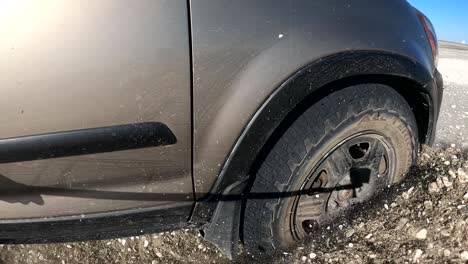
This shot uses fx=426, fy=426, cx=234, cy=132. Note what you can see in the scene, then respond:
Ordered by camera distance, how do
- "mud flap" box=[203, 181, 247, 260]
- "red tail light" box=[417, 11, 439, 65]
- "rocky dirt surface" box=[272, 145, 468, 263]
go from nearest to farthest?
"mud flap" box=[203, 181, 247, 260] < "rocky dirt surface" box=[272, 145, 468, 263] < "red tail light" box=[417, 11, 439, 65]

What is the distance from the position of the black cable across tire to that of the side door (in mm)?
430

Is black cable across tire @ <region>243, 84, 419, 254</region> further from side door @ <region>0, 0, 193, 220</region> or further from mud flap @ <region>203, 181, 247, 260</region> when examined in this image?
side door @ <region>0, 0, 193, 220</region>

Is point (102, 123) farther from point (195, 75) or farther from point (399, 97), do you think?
point (399, 97)

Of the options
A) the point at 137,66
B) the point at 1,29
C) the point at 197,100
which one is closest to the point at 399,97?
the point at 197,100

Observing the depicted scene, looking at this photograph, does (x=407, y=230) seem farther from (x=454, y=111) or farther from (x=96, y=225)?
(x=454, y=111)

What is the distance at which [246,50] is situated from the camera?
155 centimetres

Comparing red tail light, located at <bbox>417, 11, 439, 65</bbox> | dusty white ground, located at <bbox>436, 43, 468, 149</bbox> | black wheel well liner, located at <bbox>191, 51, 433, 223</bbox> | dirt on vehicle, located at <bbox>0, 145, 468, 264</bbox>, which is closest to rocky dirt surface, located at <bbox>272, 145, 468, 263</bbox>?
dirt on vehicle, located at <bbox>0, 145, 468, 264</bbox>

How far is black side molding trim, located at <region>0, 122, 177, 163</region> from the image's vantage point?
1.47 metres

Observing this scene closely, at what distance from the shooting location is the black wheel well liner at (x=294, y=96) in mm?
1638

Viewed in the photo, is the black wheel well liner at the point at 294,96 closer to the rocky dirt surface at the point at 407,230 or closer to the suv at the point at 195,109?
the suv at the point at 195,109

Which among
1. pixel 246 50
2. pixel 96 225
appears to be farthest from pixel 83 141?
pixel 246 50

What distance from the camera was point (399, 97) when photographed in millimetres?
2064

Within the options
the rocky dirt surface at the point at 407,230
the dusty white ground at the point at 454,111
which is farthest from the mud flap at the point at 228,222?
the dusty white ground at the point at 454,111

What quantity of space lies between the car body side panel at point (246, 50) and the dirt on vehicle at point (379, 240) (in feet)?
2.27
